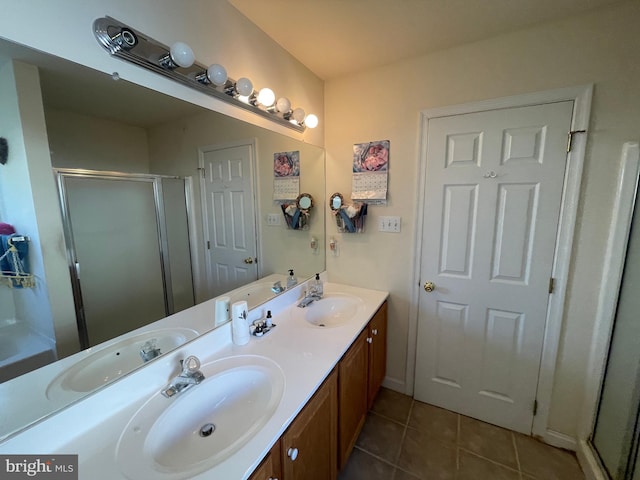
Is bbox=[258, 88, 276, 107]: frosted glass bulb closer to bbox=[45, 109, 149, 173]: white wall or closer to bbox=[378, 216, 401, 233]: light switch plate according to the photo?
bbox=[45, 109, 149, 173]: white wall

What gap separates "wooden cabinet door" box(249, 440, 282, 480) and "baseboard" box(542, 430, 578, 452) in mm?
1798

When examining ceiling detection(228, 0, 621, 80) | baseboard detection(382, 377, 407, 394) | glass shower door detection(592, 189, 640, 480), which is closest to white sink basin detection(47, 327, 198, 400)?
ceiling detection(228, 0, 621, 80)

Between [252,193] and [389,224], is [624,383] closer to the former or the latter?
[389,224]

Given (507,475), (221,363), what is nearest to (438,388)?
(507,475)

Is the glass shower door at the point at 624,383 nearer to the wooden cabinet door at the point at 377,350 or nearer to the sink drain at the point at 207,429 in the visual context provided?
the wooden cabinet door at the point at 377,350

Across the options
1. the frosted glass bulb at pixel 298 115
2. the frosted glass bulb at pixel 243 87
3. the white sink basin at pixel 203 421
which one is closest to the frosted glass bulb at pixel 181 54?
the frosted glass bulb at pixel 243 87

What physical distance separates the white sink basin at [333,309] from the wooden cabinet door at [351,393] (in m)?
0.25

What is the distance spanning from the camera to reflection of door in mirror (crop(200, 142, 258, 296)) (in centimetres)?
127

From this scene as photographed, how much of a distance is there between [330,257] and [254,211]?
837 millimetres

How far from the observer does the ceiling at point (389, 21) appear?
4.01ft

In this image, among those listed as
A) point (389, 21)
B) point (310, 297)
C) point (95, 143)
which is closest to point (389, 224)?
point (310, 297)

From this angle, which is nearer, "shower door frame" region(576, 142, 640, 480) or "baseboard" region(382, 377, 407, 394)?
"shower door frame" region(576, 142, 640, 480)

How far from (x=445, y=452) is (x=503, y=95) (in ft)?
7.02

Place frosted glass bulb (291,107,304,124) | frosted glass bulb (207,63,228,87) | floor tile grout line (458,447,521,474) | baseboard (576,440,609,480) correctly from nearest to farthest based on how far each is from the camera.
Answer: frosted glass bulb (207,63,228,87) < baseboard (576,440,609,480) < floor tile grout line (458,447,521,474) < frosted glass bulb (291,107,304,124)
